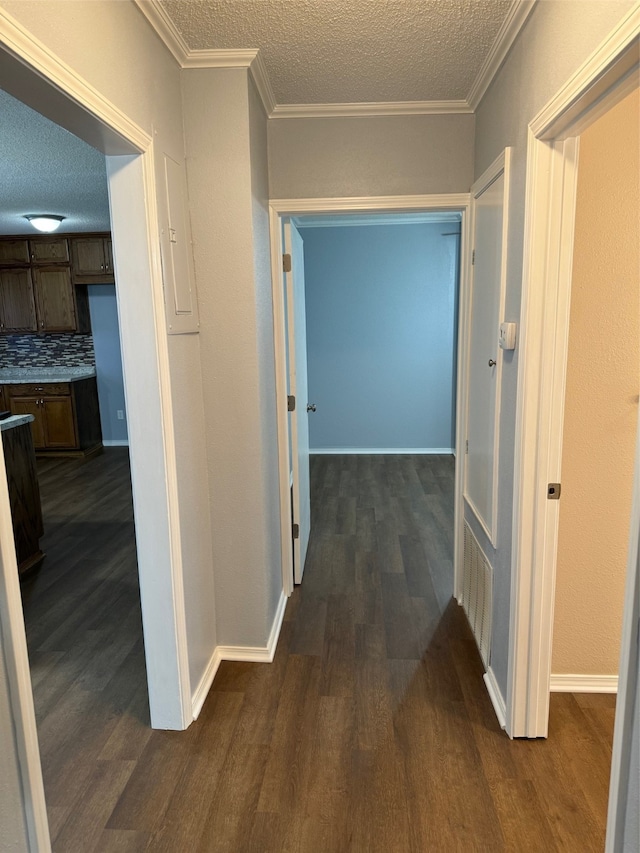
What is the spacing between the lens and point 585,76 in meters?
1.32

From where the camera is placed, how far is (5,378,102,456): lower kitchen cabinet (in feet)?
20.5

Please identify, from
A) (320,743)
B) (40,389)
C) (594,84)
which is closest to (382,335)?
(40,389)

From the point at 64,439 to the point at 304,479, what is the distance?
13.2 ft

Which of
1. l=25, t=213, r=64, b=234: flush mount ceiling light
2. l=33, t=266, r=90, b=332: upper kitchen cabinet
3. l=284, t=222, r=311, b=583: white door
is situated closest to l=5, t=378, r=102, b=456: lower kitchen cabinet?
l=33, t=266, r=90, b=332: upper kitchen cabinet

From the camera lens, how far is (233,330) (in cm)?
227

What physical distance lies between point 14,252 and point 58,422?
202 centimetres

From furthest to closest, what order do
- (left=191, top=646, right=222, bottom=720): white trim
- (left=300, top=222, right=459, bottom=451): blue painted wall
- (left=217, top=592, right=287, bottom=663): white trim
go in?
(left=300, top=222, right=459, bottom=451): blue painted wall
(left=217, top=592, right=287, bottom=663): white trim
(left=191, top=646, right=222, bottom=720): white trim

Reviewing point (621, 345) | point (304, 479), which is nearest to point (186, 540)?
point (304, 479)

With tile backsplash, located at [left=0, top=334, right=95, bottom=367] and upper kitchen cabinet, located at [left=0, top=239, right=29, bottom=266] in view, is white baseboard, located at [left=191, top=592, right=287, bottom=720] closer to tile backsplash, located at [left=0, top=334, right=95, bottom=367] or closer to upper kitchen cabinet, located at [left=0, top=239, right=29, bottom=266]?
tile backsplash, located at [left=0, top=334, right=95, bottom=367]

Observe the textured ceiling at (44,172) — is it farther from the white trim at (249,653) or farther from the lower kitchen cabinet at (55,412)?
the white trim at (249,653)

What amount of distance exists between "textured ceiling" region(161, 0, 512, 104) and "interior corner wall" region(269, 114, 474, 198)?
Answer: 6.2 inches

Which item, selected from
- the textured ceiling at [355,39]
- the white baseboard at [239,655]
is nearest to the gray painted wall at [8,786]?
the white baseboard at [239,655]

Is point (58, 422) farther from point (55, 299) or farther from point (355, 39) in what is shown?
point (355, 39)

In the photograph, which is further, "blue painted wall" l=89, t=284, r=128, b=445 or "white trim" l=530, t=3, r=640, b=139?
"blue painted wall" l=89, t=284, r=128, b=445
